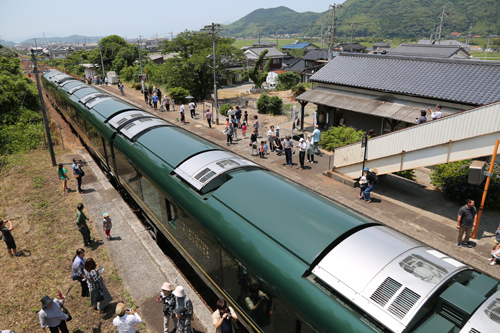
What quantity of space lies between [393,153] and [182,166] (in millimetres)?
8551

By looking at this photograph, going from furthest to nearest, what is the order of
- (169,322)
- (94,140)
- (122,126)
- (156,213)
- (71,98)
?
(71,98)
(94,140)
(122,126)
(156,213)
(169,322)

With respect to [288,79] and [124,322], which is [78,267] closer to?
[124,322]

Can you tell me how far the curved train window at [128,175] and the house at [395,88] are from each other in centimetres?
1321

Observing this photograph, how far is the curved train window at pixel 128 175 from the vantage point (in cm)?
1038

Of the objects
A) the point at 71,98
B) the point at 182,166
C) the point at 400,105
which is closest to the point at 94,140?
the point at 71,98

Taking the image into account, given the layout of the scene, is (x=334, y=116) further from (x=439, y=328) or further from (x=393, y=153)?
(x=439, y=328)

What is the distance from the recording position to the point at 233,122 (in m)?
20.5

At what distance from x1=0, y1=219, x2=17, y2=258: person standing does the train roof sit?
23.2ft

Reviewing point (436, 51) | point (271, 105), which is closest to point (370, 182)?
point (271, 105)

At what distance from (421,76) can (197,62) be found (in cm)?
2377

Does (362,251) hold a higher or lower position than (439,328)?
higher

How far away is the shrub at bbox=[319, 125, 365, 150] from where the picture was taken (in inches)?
682

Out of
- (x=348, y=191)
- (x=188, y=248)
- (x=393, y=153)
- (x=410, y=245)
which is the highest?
(x=410, y=245)

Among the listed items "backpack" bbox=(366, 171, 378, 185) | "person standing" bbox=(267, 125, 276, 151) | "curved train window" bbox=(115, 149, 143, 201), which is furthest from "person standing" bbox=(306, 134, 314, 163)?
"curved train window" bbox=(115, 149, 143, 201)
